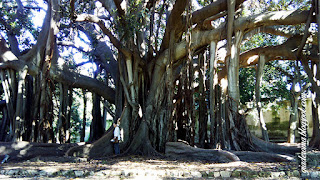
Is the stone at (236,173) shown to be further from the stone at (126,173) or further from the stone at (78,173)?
the stone at (78,173)

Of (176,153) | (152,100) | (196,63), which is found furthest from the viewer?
(196,63)

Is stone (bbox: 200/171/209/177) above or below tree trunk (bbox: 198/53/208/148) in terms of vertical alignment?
below

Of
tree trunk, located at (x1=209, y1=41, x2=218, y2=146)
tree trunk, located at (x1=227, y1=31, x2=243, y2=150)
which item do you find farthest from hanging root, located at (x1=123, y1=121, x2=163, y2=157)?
tree trunk, located at (x1=227, y1=31, x2=243, y2=150)

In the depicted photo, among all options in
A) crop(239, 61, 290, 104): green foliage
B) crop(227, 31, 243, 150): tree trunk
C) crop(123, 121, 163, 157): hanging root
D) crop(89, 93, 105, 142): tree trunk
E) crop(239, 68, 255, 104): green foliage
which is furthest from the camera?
crop(239, 68, 255, 104): green foliage

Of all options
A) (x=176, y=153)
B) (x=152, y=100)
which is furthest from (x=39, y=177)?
(x=152, y=100)

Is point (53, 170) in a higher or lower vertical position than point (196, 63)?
lower

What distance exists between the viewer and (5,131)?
8.86 meters

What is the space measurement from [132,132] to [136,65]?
1.71 m

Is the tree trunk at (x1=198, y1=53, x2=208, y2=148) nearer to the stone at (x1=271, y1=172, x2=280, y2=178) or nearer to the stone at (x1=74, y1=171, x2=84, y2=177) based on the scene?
the stone at (x1=271, y1=172, x2=280, y2=178)

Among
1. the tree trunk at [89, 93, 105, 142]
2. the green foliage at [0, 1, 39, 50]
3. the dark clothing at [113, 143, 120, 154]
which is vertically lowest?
the dark clothing at [113, 143, 120, 154]

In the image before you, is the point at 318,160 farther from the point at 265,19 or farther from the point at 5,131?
the point at 5,131

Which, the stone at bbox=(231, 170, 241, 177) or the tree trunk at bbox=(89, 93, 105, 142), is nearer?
the stone at bbox=(231, 170, 241, 177)

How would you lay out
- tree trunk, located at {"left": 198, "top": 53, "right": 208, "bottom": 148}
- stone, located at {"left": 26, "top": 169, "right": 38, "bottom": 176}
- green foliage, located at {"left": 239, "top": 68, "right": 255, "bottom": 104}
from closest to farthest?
1. stone, located at {"left": 26, "top": 169, "right": 38, "bottom": 176}
2. tree trunk, located at {"left": 198, "top": 53, "right": 208, "bottom": 148}
3. green foliage, located at {"left": 239, "top": 68, "right": 255, "bottom": 104}

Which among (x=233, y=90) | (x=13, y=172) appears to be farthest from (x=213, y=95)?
(x=13, y=172)
